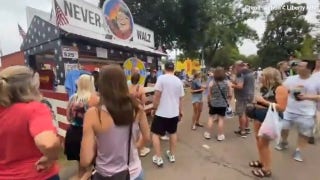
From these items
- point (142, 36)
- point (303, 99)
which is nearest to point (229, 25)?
point (142, 36)

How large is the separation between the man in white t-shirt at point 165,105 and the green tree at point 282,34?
55175 millimetres

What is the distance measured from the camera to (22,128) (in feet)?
7.32

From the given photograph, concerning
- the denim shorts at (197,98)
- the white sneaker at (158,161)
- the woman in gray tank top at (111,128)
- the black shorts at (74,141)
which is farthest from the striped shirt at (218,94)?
the woman in gray tank top at (111,128)

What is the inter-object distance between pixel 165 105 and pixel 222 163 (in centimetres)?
149

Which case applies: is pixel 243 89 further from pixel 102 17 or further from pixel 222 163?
pixel 102 17

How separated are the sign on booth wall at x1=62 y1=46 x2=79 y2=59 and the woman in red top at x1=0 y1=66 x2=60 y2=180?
537 centimetres

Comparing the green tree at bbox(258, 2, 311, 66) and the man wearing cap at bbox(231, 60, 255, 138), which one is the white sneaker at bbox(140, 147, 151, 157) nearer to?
the man wearing cap at bbox(231, 60, 255, 138)

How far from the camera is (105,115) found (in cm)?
266

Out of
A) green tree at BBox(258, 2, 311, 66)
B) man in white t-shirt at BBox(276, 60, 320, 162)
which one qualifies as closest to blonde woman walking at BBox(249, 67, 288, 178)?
man in white t-shirt at BBox(276, 60, 320, 162)

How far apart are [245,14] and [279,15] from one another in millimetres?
15033

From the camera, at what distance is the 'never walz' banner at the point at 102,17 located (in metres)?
8.53

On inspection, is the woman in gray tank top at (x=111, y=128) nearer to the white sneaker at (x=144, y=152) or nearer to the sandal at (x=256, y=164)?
the sandal at (x=256, y=164)

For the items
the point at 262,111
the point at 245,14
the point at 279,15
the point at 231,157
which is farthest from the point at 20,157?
the point at 279,15

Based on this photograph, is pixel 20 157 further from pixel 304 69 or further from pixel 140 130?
pixel 304 69
